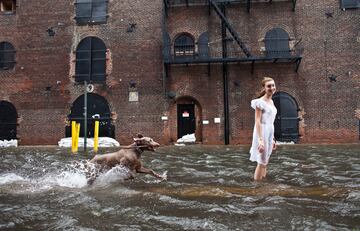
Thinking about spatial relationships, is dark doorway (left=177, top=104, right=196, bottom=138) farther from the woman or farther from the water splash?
the woman

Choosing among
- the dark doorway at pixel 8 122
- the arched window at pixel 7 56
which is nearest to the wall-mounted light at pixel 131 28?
the arched window at pixel 7 56

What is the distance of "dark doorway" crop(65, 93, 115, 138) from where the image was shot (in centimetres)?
1936

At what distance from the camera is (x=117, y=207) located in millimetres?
4398

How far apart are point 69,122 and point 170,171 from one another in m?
13.0

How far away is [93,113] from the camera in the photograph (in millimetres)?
19531

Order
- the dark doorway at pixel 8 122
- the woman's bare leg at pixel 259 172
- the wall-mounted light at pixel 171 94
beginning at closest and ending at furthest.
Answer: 1. the woman's bare leg at pixel 259 172
2. the wall-mounted light at pixel 171 94
3. the dark doorway at pixel 8 122

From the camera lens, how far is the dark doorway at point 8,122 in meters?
19.9

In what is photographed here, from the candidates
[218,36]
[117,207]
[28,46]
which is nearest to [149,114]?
[218,36]

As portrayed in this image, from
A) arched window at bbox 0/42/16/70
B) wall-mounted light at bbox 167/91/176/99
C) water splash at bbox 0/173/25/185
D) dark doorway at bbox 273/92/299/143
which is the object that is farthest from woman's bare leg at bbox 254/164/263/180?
arched window at bbox 0/42/16/70

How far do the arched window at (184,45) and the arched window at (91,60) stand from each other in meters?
4.29

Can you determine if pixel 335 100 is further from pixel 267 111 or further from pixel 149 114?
pixel 267 111

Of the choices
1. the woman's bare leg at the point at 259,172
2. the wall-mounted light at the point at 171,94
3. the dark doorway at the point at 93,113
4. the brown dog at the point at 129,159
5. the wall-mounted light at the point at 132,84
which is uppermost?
the wall-mounted light at the point at 132,84

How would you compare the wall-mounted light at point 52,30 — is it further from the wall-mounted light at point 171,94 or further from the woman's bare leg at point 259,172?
the woman's bare leg at point 259,172

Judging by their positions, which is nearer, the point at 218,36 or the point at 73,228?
the point at 73,228
